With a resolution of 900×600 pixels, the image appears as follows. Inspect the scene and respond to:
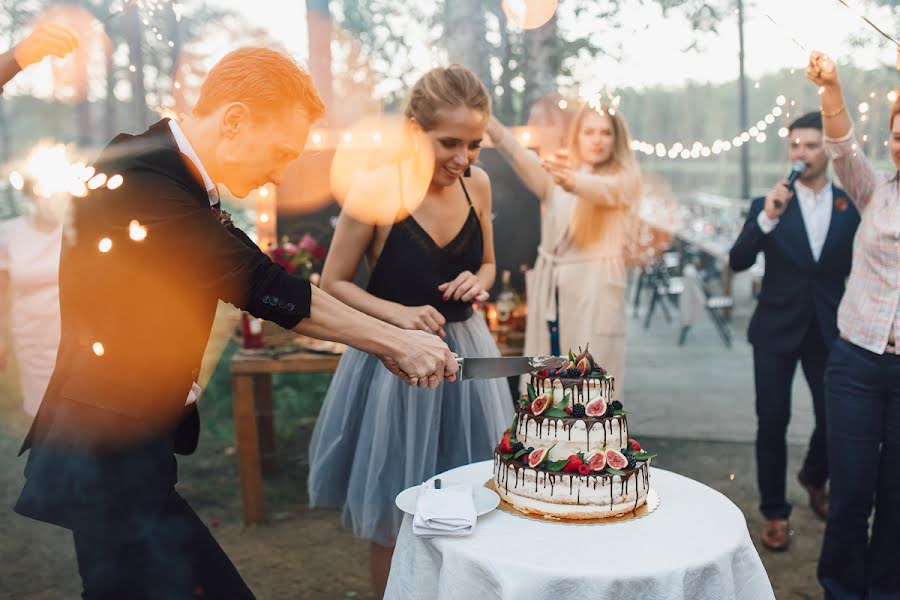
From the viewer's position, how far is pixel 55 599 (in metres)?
3.63

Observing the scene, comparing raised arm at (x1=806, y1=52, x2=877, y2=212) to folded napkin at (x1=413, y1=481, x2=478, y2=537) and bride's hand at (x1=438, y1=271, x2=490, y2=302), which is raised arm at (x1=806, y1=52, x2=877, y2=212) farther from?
folded napkin at (x1=413, y1=481, x2=478, y2=537)

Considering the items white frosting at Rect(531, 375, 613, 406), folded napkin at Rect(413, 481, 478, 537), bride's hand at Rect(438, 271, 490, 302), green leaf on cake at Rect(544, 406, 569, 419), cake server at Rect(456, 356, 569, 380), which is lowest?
folded napkin at Rect(413, 481, 478, 537)

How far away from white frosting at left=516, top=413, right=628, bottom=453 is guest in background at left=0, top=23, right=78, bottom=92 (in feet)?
5.73

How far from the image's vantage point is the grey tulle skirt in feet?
9.01

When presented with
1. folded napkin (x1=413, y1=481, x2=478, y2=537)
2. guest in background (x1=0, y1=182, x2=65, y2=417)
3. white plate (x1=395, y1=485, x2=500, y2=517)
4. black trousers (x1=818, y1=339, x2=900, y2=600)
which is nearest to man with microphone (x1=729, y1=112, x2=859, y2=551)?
black trousers (x1=818, y1=339, x2=900, y2=600)

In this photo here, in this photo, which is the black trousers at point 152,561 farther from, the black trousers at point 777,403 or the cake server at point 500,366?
the black trousers at point 777,403

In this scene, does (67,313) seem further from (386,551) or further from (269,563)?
(269,563)

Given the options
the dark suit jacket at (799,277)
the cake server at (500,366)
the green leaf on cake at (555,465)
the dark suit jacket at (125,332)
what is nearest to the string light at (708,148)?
the dark suit jacket at (799,277)

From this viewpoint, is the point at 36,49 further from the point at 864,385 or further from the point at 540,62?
the point at 540,62

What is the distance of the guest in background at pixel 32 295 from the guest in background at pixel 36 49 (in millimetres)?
1540

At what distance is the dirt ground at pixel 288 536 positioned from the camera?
3.72 m

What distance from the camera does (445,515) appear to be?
1901 millimetres

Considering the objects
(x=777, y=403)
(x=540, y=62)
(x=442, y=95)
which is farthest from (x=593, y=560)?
(x=540, y=62)

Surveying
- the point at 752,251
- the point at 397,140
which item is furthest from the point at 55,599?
the point at 752,251
